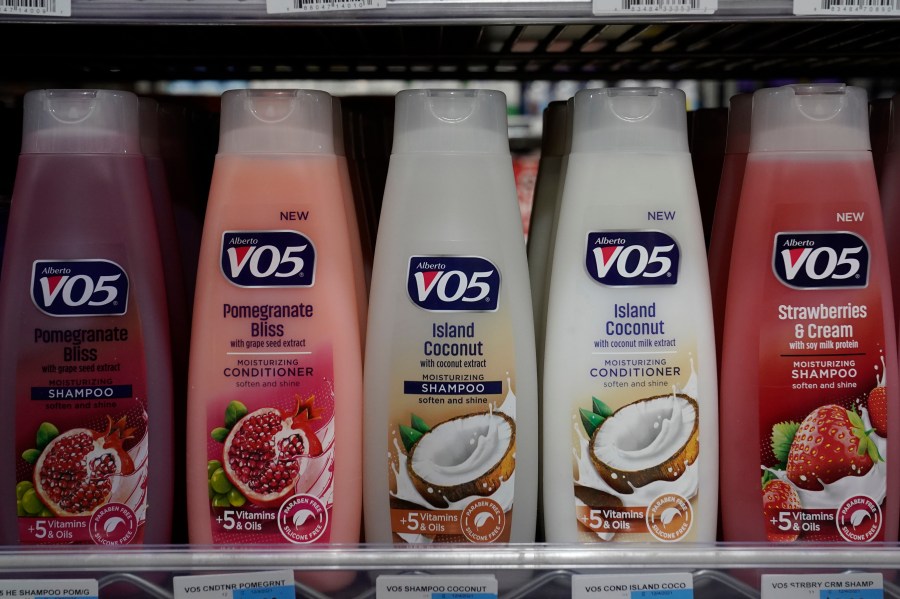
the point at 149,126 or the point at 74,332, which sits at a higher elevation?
the point at 149,126

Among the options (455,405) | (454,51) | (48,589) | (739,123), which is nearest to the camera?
(48,589)

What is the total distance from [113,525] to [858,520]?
0.78 meters

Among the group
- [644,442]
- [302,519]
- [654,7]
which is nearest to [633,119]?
[654,7]

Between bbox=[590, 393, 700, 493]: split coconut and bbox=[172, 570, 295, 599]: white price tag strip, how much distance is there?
1.11ft

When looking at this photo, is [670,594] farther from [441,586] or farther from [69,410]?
[69,410]

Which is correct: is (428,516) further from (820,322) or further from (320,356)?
(820,322)

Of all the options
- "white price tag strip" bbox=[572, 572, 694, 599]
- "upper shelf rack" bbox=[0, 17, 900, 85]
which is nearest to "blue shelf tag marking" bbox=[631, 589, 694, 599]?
"white price tag strip" bbox=[572, 572, 694, 599]

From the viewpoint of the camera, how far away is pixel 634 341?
845 millimetres

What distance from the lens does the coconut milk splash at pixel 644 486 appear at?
838 millimetres

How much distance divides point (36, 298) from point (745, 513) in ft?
2.58

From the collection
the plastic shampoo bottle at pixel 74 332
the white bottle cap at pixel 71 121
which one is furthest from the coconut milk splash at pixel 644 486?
the white bottle cap at pixel 71 121

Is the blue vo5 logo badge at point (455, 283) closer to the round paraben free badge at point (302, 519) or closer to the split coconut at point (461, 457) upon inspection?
the split coconut at point (461, 457)

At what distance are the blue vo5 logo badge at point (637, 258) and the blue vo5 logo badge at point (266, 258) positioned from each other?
318 mm

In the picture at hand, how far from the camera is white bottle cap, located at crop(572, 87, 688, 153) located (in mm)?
842
